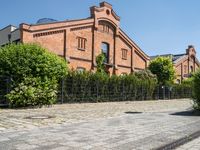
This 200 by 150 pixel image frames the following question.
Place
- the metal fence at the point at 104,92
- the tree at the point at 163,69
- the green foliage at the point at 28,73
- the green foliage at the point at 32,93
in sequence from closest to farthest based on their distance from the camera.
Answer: the green foliage at the point at 32,93
the green foliage at the point at 28,73
the metal fence at the point at 104,92
the tree at the point at 163,69

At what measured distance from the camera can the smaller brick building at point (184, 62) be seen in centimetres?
5559

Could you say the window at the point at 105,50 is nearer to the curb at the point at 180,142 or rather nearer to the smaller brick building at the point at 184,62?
the smaller brick building at the point at 184,62

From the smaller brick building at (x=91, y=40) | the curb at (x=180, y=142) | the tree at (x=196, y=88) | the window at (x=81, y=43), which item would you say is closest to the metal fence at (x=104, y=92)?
the tree at (x=196, y=88)

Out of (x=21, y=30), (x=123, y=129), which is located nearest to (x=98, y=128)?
(x=123, y=129)

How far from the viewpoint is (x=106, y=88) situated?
85.4 ft

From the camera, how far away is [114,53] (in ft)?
128

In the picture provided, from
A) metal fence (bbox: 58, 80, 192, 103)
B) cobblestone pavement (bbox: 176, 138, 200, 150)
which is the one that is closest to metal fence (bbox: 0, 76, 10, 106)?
metal fence (bbox: 58, 80, 192, 103)

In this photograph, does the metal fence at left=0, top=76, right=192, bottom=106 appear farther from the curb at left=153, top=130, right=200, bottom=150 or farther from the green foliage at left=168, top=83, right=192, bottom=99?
the curb at left=153, top=130, right=200, bottom=150

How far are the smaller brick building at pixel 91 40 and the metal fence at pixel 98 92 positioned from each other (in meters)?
6.79

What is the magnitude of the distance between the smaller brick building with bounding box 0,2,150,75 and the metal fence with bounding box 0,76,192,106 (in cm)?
679

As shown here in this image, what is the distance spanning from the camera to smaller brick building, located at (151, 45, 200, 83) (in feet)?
182

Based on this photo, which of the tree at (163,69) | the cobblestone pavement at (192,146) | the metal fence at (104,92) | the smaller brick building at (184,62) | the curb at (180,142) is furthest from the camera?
the smaller brick building at (184,62)

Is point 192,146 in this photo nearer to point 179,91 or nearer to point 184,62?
point 179,91

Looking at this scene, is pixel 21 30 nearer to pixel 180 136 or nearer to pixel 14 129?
pixel 14 129
